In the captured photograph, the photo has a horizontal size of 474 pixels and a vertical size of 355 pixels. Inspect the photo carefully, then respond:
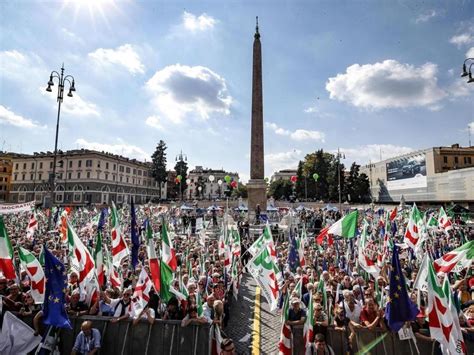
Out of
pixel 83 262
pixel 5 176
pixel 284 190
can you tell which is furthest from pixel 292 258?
pixel 5 176

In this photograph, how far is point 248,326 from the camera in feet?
24.9

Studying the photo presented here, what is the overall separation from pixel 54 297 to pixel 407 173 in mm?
67447

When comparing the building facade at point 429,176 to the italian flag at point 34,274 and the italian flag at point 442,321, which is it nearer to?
the italian flag at point 442,321

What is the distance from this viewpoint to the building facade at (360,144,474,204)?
44.9m

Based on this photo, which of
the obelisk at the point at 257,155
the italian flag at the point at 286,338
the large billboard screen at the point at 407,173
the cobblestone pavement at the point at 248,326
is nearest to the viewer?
the italian flag at the point at 286,338

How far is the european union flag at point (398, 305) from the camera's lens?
464cm

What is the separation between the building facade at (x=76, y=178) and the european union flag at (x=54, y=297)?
206ft

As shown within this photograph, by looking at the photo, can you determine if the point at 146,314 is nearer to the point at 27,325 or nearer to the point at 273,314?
the point at 27,325

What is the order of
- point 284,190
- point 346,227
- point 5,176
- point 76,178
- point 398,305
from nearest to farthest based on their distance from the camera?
1. point 398,305
2. point 346,227
3. point 76,178
4. point 5,176
5. point 284,190

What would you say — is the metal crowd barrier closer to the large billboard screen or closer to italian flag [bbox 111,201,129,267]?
italian flag [bbox 111,201,129,267]

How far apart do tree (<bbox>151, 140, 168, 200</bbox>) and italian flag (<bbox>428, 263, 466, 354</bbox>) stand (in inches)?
2923

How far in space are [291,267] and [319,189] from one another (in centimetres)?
6093

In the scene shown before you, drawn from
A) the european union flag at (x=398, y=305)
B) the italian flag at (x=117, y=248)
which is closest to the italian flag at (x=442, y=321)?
A: the european union flag at (x=398, y=305)

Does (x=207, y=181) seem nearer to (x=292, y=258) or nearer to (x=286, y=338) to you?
(x=292, y=258)
